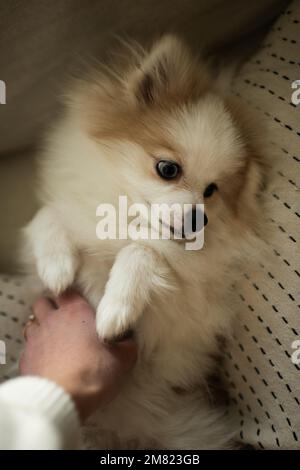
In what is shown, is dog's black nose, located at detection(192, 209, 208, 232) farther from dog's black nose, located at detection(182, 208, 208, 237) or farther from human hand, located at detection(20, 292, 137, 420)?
human hand, located at detection(20, 292, 137, 420)

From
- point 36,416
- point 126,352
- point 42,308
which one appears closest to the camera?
point 36,416

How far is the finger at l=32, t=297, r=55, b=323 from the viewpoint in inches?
51.2

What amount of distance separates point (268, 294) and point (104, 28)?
97 centimetres

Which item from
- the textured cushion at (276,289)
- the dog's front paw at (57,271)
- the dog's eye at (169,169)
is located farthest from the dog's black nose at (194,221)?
the dog's front paw at (57,271)

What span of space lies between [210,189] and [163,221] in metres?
0.20

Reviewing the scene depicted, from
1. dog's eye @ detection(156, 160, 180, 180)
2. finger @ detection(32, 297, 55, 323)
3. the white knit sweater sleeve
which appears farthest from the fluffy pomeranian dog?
the white knit sweater sleeve

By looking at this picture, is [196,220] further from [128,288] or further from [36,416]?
[36,416]

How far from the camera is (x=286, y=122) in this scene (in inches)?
49.3

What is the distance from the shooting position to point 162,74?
1274mm

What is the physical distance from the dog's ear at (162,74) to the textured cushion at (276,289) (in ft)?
0.71

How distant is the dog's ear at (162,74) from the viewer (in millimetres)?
1240

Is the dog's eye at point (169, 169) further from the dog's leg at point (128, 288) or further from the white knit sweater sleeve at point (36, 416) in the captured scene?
the white knit sweater sleeve at point (36, 416)

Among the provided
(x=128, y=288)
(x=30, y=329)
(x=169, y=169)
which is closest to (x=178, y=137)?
(x=169, y=169)
